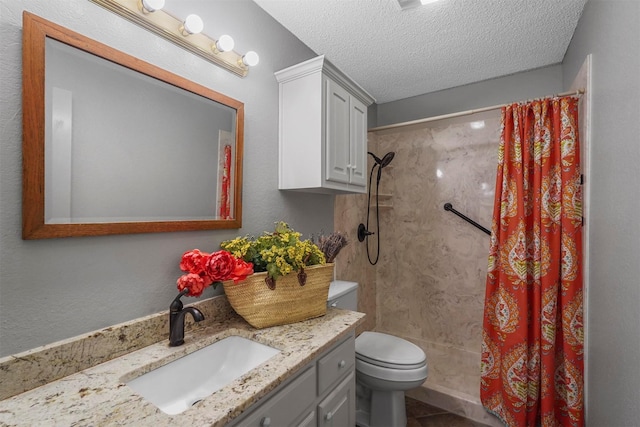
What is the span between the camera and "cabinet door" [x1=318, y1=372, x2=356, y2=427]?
1139 mm

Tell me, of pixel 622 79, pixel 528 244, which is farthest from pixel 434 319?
pixel 622 79

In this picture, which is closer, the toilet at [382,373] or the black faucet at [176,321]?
the black faucet at [176,321]

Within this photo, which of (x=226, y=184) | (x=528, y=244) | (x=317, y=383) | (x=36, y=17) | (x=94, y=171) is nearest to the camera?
(x=36, y=17)

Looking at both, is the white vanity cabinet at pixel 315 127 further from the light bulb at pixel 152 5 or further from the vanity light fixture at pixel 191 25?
the light bulb at pixel 152 5

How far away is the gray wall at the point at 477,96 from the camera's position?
7.36ft

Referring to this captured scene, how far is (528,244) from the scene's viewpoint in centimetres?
192

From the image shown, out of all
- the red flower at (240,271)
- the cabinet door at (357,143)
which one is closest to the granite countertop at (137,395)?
the red flower at (240,271)

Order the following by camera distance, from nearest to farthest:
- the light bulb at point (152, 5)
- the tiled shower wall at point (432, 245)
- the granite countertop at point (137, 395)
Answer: the granite countertop at point (137, 395), the light bulb at point (152, 5), the tiled shower wall at point (432, 245)

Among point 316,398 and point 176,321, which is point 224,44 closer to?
point 176,321

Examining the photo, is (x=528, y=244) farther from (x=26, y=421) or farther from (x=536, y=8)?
(x=26, y=421)

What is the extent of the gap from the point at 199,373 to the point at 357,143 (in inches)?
59.3

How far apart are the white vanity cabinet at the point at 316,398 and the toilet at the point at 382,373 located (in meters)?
0.42

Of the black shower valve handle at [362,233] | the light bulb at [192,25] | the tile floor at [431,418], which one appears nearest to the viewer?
the light bulb at [192,25]

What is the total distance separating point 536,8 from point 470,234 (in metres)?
1.61
